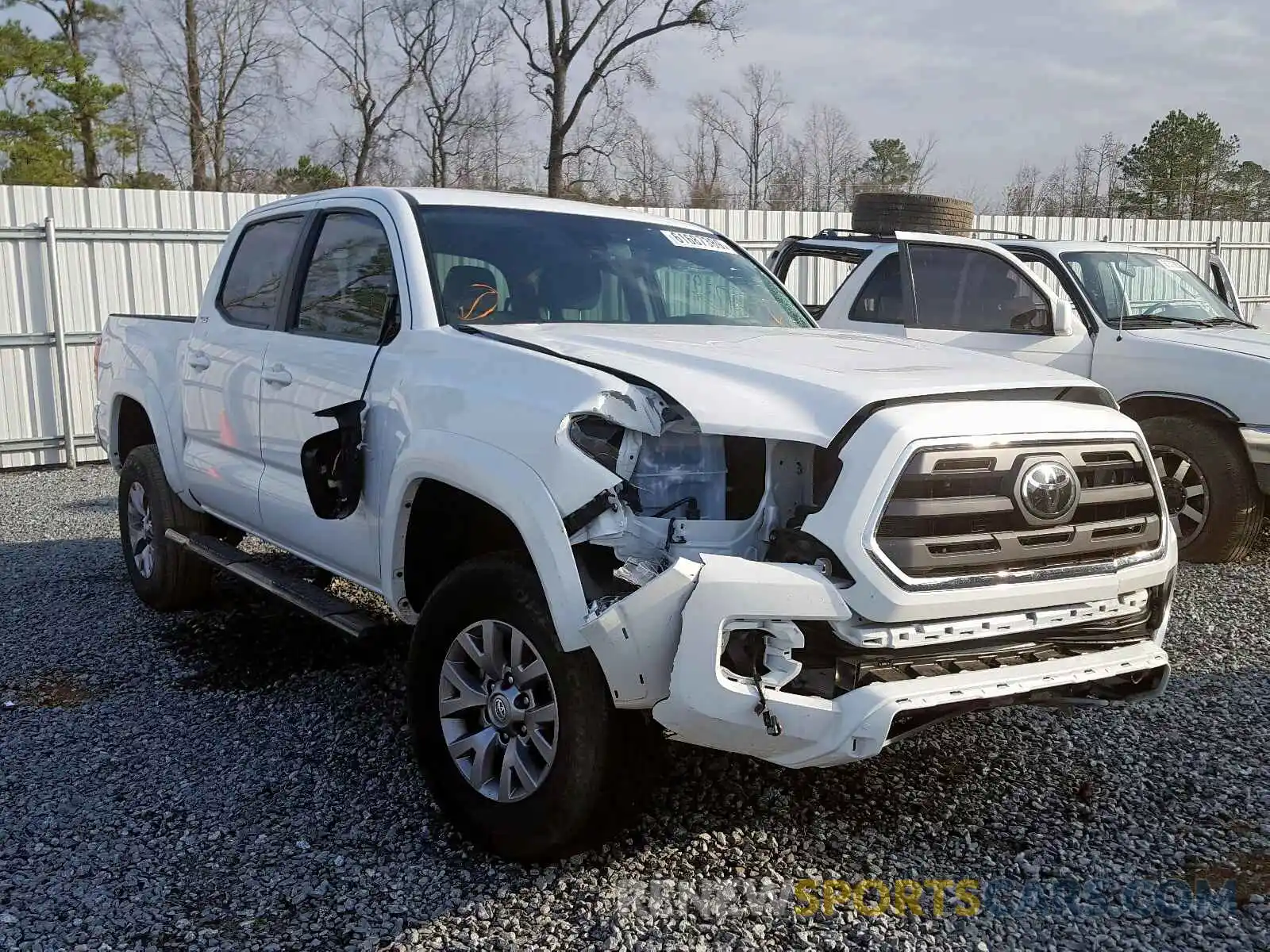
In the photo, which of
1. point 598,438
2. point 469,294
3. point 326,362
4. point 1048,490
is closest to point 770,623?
point 598,438

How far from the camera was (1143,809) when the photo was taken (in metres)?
3.62

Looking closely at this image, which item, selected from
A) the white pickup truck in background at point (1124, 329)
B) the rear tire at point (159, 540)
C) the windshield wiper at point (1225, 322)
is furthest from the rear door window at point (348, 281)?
the windshield wiper at point (1225, 322)

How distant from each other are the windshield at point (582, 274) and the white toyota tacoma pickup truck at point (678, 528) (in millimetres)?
18

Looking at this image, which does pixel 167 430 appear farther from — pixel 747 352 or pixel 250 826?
pixel 747 352

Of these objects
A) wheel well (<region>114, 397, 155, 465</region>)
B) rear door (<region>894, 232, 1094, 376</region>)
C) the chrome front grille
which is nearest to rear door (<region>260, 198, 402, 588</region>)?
the chrome front grille

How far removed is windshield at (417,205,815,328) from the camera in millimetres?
3945

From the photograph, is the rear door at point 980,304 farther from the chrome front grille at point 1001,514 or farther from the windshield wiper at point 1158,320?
the chrome front grille at point 1001,514

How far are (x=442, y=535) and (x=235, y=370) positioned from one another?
5.39ft

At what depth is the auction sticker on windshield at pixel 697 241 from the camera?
15.3 ft

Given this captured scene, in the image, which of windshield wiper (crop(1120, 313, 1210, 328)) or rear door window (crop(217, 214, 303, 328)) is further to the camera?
windshield wiper (crop(1120, 313, 1210, 328))

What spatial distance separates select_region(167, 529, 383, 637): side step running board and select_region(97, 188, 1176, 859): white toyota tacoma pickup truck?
1.8 inches

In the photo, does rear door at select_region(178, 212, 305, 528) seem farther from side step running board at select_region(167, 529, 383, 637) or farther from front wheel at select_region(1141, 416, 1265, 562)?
front wheel at select_region(1141, 416, 1265, 562)

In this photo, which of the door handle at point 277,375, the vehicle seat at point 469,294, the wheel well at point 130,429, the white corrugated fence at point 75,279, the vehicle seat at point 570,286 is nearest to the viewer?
the vehicle seat at point 469,294

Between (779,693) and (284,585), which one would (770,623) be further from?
(284,585)
